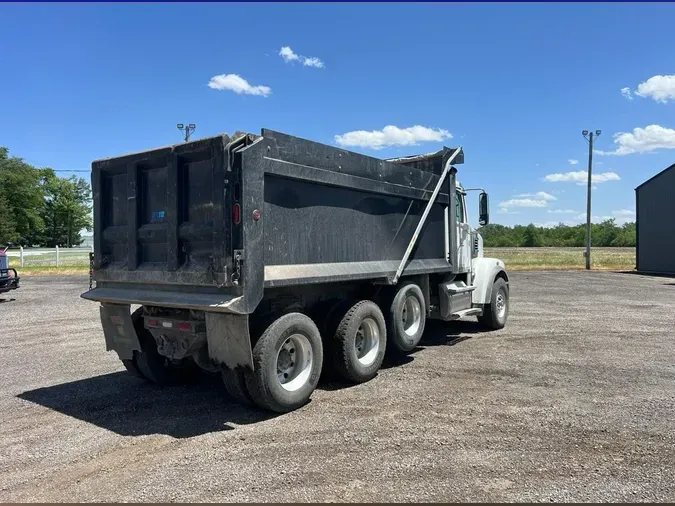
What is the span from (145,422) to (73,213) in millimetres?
79973

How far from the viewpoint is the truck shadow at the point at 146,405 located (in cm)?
502

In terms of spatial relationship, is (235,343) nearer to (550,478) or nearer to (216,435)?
(216,435)

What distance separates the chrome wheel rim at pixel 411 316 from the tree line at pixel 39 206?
5765 cm

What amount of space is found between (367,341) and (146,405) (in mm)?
2709

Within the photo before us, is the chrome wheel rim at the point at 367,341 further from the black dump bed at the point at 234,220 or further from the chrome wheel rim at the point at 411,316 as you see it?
the chrome wheel rim at the point at 411,316

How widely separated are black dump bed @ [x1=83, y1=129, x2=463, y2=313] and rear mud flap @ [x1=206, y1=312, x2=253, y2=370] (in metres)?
0.23

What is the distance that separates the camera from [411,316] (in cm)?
764

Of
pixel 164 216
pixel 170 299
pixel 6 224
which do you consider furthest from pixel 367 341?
pixel 6 224

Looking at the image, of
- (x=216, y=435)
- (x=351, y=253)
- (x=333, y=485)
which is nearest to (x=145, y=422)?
(x=216, y=435)

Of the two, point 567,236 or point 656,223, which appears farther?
point 567,236

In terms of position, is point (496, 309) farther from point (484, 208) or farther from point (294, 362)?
point (294, 362)

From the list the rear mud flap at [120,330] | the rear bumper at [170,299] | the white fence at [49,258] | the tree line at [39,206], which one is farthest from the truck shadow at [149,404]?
the tree line at [39,206]

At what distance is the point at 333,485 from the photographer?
370cm

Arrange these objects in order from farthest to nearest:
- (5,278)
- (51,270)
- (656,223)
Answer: (51,270) < (656,223) < (5,278)
